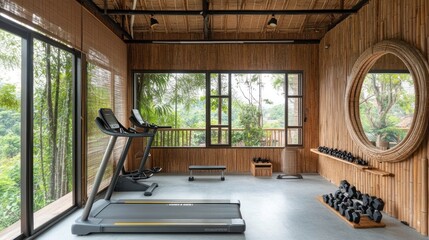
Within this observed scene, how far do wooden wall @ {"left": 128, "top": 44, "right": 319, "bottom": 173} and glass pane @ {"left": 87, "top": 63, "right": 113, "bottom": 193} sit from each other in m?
1.86

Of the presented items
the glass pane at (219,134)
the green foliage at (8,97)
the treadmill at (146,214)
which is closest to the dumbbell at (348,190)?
the treadmill at (146,214)

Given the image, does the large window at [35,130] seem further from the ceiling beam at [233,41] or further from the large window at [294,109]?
A: the large window at [294,109]

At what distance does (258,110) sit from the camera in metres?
7.96

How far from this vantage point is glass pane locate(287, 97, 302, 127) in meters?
7.83

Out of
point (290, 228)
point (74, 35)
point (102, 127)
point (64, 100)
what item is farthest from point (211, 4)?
point (290, 228)

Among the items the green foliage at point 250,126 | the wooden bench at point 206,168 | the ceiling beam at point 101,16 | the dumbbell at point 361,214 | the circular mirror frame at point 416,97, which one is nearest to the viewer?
the circular mirror frame at point 416,97

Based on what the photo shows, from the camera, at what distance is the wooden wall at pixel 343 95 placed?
374 centimetres

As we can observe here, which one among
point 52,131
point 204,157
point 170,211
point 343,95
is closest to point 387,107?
point 343,95

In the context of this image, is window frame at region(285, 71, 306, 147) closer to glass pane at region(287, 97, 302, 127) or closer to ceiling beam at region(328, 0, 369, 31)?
glass pane at region(287, 97, 302, 127)

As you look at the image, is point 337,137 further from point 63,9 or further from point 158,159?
point 63,9

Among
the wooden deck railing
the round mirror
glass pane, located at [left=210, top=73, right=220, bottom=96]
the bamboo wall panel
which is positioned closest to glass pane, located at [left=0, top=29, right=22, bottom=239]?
the bamboo wall panel

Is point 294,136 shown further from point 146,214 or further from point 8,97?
point 8,97

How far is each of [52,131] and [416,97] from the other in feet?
18.1

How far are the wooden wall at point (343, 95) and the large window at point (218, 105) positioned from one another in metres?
0.89
